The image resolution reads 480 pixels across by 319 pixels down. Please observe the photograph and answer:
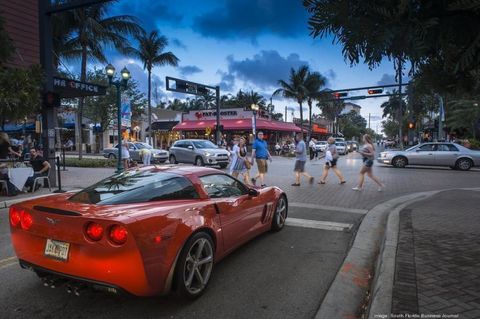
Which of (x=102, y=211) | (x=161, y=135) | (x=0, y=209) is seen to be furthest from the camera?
(x=161, y=135)

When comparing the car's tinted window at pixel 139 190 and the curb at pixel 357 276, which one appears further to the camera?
the car's tinted window at pixel 139 190

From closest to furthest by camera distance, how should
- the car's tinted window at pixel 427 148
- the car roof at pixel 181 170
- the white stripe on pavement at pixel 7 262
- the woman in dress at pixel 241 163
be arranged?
1. the car roof at pixel 181 170
2. the white stripe on pavement at pixel 7 262
3. the woman in dress at pixel 241 163
4. the car's tinted window at pixel 427 148

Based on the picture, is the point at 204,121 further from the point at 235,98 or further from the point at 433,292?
the point at 433,292

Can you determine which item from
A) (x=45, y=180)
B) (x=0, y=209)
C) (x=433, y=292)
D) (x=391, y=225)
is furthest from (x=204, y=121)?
(x=433, y=292)

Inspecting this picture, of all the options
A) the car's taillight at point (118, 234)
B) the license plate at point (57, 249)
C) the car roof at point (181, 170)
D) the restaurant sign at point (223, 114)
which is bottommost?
the license plate at point (57, 249)

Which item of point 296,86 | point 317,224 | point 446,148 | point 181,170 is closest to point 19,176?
point 181,170

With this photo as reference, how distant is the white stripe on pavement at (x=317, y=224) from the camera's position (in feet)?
22.6

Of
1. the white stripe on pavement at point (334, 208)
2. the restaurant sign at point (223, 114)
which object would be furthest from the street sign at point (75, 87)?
the restaurant sign at point (223, 114)

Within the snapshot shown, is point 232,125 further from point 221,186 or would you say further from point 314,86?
point 221,186

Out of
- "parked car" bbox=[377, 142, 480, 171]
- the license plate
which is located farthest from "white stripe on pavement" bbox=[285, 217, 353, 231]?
"parked car" bbox=[377, 142, 480, 171]

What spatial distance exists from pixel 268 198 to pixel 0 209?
21.9 ft

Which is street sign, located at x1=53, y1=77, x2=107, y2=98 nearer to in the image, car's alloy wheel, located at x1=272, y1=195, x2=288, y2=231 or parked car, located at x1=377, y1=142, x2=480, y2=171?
car's alloy wheel, located at x1=272, y1=195, x2=288, y2=231

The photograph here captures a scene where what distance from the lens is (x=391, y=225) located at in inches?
253

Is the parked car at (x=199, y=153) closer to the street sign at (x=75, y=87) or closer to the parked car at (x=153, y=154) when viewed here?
the parked car at (x=153, y=154)
